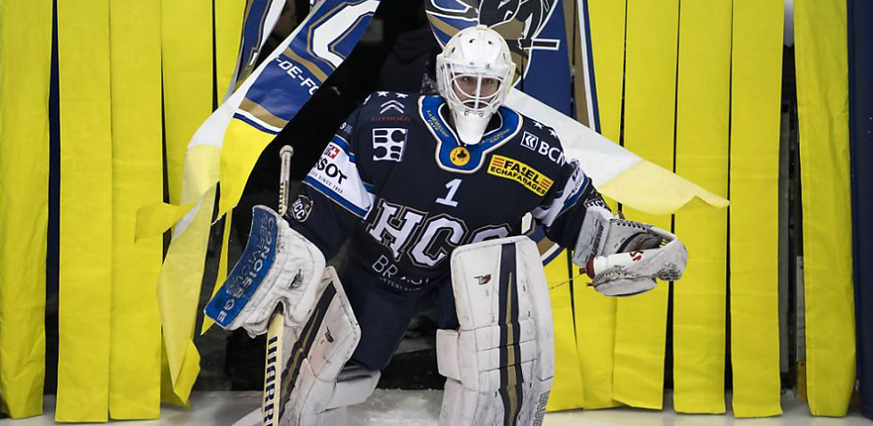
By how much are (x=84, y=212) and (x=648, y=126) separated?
69.9 inches

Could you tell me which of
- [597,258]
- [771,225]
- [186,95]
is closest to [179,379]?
[186,95]

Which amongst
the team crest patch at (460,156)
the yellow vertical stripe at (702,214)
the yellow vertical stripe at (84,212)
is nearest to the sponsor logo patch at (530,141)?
the team crest patch at (460,156)

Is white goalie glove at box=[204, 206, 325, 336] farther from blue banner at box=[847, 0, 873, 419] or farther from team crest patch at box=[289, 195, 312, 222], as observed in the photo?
blue banner at box=[847, 0, 873, 419]

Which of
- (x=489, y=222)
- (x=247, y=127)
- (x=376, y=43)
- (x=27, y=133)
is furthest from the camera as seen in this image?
(x=376, y=43)

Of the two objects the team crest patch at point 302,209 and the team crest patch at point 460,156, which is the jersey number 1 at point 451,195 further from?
the team crest patch at point 302,209

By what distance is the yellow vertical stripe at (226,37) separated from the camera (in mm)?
2723

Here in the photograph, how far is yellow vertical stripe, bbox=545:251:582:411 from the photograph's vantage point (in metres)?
2.86

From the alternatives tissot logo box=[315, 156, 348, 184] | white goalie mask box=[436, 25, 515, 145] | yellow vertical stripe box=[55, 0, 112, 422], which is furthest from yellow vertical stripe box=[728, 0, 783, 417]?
yellow vertical stripe box=[55, 0, 112, 422]

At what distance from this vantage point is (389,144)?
1.86 metres

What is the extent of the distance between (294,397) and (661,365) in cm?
141

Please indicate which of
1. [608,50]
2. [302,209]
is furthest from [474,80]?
[608,50]

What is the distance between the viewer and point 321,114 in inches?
114

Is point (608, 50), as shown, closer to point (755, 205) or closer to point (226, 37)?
point (755, 205)

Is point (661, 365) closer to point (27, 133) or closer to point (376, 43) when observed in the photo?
point (376, 43)
